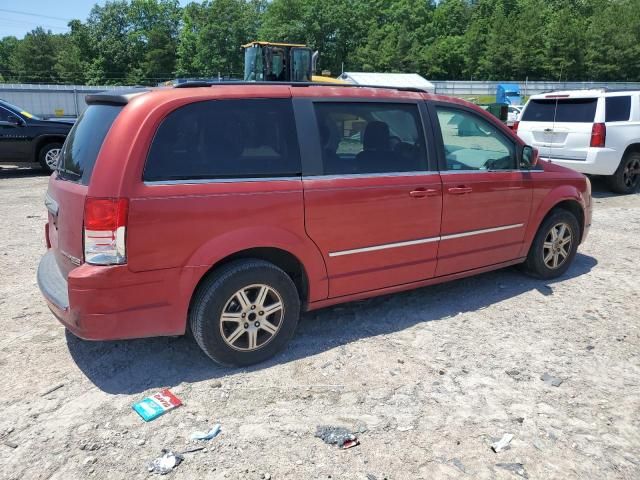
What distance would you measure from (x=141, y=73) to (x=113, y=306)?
95964 mm

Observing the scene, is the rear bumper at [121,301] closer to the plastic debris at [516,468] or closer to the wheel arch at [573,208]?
the plastic debris at [516,468]

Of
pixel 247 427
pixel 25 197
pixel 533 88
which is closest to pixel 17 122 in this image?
pixel 25 197

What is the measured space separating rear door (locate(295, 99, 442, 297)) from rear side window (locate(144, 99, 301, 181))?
0.14 meters

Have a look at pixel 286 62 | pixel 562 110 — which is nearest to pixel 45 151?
pixel 286 62

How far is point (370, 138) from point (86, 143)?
2006 millimetres

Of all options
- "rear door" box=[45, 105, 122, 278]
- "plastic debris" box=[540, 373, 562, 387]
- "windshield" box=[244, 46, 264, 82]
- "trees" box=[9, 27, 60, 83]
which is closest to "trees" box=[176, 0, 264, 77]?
"trees" box=[9, 27, 60, 83]

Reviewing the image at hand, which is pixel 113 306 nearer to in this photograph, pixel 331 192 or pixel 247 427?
pixel 247 427

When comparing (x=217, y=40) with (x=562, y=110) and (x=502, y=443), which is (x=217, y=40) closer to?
(x=562, y=110)

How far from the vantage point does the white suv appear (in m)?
9.57

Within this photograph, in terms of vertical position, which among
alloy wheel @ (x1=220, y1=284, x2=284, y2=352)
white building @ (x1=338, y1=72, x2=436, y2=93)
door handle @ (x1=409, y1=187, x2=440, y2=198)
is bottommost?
alloy wheel @ (x1=220, y1=284, x2=284, y2=352)

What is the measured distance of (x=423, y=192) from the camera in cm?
421

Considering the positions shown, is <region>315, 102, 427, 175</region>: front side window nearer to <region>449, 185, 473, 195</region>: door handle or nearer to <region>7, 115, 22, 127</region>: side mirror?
<region>449, 185, 473, 195</region>: door handle

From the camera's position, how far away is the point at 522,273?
18.4 feet

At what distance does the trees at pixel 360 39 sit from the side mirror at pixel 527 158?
77.6 m
